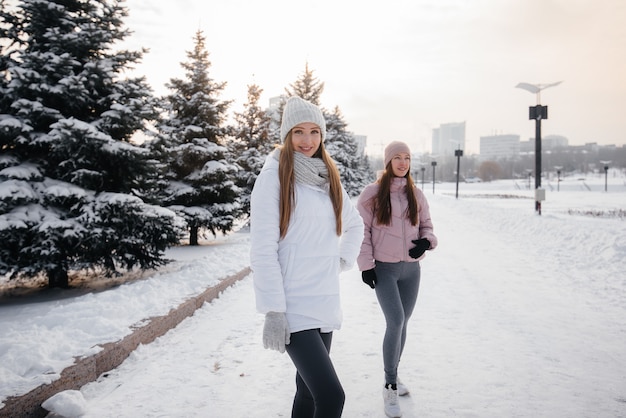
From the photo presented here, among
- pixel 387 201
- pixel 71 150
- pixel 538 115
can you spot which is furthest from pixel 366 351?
pixel 538 115

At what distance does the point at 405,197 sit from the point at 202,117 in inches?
509

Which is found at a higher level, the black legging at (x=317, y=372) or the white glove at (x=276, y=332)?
the white glove at (x=276, y=332)

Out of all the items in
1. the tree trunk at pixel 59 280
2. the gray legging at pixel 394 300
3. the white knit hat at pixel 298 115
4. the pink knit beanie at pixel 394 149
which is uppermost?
the white knit hat at pixel 298 115

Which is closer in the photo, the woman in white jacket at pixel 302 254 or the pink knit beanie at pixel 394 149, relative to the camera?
the woman in white jacket at pixel 302 254

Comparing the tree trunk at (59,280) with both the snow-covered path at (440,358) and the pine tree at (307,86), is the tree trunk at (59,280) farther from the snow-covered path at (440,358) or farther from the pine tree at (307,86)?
the pine tree at (307,86)

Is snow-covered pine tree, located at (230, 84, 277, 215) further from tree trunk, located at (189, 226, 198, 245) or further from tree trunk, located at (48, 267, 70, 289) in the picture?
tree trunk, located at (48, 267, 70, 289)

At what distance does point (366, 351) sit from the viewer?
4430 mm

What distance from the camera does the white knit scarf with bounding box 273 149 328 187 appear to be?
2.32 meters

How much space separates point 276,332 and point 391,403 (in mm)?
1636

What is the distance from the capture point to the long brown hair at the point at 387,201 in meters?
3.53

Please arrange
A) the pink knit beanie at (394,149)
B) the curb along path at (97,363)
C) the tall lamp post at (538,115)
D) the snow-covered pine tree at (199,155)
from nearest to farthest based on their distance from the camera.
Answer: the curb along path at (97,363) → the pink knit beanie at (394,149) → the snow-covered pine tree at (199,155) → the tall lamp post at (538,115)

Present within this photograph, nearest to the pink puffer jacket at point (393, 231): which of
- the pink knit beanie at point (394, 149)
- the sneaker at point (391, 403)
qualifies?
the pink knit beanie at point (394, 149)

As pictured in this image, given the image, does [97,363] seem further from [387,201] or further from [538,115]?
[538,115]

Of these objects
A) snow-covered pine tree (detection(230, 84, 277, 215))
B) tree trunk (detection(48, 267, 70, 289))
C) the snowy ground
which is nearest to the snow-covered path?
the snowy ground
